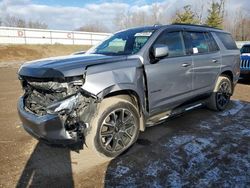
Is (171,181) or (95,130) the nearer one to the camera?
(171,181)

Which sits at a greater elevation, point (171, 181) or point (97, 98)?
point (97, 98)

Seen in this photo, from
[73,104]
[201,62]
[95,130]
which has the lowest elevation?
[95,130]

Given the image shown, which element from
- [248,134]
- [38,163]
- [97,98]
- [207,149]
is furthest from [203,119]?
[38,163]

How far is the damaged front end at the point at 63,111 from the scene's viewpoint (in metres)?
3.10

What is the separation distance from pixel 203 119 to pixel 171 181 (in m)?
2.64

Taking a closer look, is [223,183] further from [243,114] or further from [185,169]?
[243,114]

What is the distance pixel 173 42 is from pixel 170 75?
683 millimetres

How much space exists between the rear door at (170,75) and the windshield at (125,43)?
0.27 meters

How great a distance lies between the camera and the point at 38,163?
3578mm

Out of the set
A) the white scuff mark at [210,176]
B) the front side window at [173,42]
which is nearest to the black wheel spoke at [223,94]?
the front side window at [173,42]

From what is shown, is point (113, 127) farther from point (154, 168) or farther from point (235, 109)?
point (235, 109)

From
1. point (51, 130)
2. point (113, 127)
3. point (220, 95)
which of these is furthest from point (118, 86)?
point (220, 95)

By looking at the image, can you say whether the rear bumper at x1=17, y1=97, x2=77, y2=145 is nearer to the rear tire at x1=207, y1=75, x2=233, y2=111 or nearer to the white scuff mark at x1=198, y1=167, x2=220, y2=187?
the white scuff mark at x1=198, y1=167, x2=220, y2=187

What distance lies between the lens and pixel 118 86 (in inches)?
137
